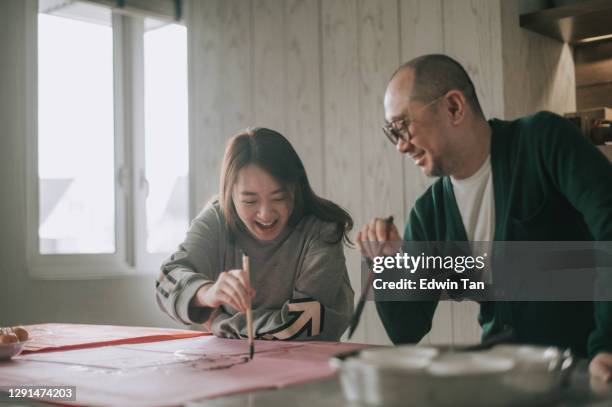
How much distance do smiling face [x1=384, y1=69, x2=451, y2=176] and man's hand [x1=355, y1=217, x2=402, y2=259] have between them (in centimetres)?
31

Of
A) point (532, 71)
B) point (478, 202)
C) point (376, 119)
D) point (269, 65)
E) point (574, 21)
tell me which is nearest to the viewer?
point (478, 202)

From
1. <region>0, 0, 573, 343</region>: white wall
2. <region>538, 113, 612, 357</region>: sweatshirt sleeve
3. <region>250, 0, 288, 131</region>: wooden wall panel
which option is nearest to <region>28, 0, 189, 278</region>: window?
<region>0, 0, 573, 343</region>: white wall

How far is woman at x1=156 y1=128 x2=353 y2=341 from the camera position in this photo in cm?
176

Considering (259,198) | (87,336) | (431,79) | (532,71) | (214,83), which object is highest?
(214,83)

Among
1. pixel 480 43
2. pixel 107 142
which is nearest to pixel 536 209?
pixel 480 43

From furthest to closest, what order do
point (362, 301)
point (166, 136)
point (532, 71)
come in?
point (166, 136) < point (532, 71) < point (362, 301)

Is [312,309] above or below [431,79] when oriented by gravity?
below

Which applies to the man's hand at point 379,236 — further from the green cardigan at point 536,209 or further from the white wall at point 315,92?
the white wall at point 315,92

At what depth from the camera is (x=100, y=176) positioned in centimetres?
346

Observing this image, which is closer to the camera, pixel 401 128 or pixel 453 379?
pixel 453 379

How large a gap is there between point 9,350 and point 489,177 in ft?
3.84

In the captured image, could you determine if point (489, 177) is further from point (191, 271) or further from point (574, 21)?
point (574, 21)

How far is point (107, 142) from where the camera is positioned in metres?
3.47

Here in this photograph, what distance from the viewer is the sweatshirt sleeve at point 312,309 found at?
5.64ft
